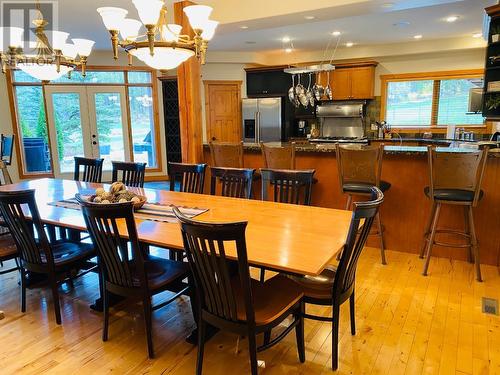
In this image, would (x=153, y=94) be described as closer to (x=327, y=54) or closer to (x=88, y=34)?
(x=88, y=34)

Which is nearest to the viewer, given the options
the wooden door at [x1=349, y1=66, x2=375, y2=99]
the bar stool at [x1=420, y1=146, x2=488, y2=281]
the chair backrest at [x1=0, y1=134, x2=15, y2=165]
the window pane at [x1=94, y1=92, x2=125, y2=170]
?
the bar stool at [x1=420, y1=146, x2=488, y2=281]

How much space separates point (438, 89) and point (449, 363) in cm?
615

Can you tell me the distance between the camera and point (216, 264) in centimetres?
160

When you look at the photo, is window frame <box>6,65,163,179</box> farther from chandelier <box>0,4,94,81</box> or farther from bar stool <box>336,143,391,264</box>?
bar stool <box>336,143,391,264</box>

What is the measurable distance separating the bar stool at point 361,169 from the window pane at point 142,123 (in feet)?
18.2

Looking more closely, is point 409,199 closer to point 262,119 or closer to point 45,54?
point 45,54

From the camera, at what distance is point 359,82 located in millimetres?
7184

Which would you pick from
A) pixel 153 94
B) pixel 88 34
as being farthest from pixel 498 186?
pixel 153 94

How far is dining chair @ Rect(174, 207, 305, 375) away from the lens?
1.53 m

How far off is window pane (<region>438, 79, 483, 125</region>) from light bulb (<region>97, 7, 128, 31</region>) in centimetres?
646

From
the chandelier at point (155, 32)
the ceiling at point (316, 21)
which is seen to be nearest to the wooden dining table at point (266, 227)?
the chandelier at point (155, 32)

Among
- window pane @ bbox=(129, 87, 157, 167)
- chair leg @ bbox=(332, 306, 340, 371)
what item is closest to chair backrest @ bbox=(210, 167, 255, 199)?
chair leg @ bbox=(332, 306, 340, 371)

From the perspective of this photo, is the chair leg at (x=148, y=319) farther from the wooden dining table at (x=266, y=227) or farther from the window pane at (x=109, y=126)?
the window pane at (x=109, y=126)

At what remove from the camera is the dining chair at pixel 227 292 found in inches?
60.3
